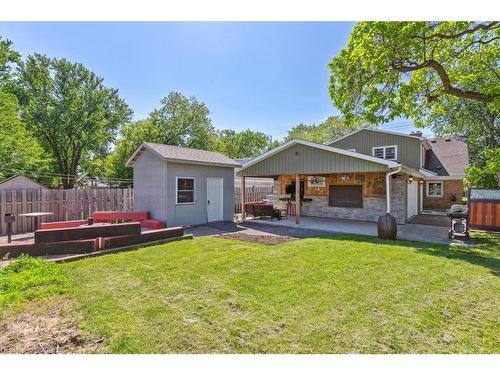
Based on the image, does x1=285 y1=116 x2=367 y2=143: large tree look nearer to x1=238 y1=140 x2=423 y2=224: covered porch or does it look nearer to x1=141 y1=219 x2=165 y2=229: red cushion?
x1=238 y1=140 x2=423 y2=224: covered porch

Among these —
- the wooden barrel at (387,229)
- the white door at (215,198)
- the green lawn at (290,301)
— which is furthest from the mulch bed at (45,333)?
the white door at (215,198)

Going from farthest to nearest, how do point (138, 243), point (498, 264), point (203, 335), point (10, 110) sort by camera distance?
point (10, 110), point (138, 243), point (498, 264), point (203, 335)

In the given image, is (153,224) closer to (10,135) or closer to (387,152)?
(10,135)

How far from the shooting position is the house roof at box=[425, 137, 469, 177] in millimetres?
17997

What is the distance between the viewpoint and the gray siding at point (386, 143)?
16.8 metres

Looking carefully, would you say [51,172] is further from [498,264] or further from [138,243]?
[498,264]

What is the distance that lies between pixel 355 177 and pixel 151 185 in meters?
9.56

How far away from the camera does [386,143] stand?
1770cm

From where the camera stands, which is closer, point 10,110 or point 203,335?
point 203,335

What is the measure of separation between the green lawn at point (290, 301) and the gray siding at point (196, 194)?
4222 millimetres
